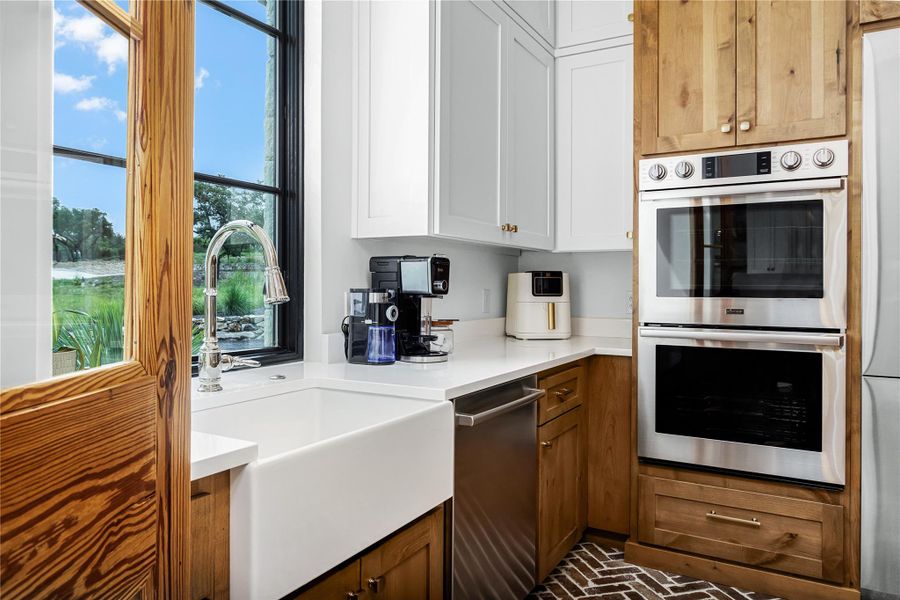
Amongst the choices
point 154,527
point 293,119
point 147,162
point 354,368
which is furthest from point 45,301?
point 293,119

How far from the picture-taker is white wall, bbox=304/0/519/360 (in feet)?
7.08

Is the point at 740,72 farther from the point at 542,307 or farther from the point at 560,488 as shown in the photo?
the point at 560,488

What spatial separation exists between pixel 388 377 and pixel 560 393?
0.82 m

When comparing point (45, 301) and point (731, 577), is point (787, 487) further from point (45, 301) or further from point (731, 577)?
point (45, 301)

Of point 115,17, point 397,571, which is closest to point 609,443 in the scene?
point 397,571

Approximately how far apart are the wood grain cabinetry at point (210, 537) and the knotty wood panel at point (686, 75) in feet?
6.81

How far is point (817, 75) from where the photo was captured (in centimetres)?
216

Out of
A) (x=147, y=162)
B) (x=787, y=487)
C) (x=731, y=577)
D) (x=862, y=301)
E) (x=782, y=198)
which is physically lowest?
(x=731, y=577)

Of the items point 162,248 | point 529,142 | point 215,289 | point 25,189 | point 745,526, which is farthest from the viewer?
point 529,142

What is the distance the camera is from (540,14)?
9.55 feet

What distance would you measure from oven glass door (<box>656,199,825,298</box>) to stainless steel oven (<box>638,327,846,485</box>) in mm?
166

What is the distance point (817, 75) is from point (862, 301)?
0.82 m

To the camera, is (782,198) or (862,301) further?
(782,198)

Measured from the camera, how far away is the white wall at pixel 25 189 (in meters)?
0.56
